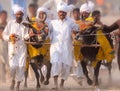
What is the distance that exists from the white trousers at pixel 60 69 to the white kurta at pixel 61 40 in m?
0.10

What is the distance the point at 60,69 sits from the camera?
15.6m

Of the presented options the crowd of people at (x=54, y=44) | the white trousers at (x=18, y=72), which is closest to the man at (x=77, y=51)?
the crowd of people at (x=54, y=44)

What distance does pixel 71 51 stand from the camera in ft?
51.8

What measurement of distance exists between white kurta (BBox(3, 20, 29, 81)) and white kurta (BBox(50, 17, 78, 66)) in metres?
0.65

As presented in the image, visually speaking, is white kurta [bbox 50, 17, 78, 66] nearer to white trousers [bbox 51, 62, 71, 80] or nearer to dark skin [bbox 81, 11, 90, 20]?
white trousers [bbox 51, 62, 71, 80]

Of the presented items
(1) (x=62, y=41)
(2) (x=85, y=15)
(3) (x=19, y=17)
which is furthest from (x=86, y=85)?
(3) (x=19, y=17)

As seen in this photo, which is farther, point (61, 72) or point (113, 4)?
point (113, 4)

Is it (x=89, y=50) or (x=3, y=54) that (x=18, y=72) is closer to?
(x=89, y=50)

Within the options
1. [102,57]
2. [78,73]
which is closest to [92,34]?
[102,57]

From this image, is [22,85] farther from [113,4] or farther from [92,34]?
[113,4]

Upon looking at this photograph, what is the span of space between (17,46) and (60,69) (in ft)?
3.80

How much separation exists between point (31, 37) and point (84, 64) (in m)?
1.50

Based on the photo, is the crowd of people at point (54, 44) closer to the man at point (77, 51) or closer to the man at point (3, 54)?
the man at point (77, 51)

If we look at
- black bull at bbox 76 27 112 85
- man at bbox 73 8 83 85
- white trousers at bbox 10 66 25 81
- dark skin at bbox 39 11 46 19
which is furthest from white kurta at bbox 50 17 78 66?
dark skin at bbox 39 11 46 19
